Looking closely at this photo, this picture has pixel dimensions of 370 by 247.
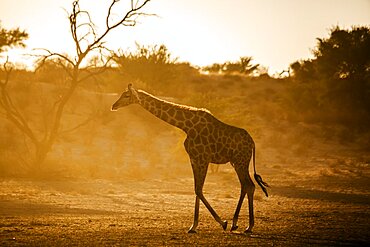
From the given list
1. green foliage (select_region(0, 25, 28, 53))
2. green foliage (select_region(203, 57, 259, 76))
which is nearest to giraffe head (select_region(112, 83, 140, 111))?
green foliage (select_region(0, 25, 28, 53))

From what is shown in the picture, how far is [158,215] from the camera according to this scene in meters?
13.4

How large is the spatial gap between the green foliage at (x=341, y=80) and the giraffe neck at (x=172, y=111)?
3228 cm

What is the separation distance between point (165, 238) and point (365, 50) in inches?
1543

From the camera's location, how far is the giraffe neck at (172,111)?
11.5m

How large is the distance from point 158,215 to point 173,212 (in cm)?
96

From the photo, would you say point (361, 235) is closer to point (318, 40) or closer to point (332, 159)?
point (332, 159)

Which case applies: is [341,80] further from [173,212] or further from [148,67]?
[173,212]

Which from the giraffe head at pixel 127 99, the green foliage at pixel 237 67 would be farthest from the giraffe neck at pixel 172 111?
the green foliage at pixel 237 67

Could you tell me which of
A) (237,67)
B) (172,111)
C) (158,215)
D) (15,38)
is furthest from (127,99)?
(237,67)

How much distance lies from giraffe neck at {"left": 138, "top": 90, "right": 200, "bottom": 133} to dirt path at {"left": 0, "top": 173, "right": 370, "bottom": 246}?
2190 mm

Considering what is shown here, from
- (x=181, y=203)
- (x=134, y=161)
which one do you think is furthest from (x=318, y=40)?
(x=181, y=203)

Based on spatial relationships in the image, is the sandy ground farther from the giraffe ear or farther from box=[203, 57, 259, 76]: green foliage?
box=[203, 57, 259, 76]: green foliage

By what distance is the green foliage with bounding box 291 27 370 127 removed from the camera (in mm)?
43406

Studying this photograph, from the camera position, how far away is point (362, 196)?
1867 cm
